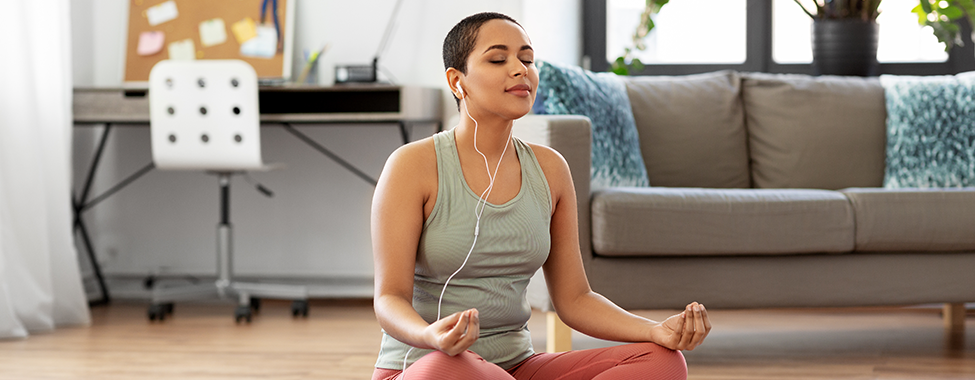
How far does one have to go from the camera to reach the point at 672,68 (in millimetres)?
3652

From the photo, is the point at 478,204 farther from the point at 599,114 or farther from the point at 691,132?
the point at 691,132

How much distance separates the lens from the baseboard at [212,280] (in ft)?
11.0

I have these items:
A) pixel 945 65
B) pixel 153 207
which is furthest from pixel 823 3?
pixel 153 207

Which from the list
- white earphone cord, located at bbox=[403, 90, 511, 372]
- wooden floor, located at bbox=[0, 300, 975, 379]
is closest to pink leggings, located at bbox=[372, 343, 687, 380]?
white earphone cord, located at bbox=[403, 90, 511, 372]

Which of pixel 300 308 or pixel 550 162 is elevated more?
pixel 550 162

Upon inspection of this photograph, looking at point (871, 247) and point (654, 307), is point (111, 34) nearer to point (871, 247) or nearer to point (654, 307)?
point (654, 307)

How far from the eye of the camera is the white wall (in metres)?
3.47

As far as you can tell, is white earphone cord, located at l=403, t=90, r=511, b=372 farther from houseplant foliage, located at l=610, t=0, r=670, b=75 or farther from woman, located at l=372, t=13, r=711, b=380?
houseplant foliage, located at l=610, t=0, r=670, b=75

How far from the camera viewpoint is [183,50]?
138 inches

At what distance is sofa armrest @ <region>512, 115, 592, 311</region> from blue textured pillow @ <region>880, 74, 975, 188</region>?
114 centimetres

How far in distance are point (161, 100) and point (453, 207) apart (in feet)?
6.72

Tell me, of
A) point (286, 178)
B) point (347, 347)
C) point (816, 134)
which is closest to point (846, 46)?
point (816, 134)

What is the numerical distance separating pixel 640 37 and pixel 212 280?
1.99m

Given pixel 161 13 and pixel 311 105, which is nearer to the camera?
pixel 311 105
